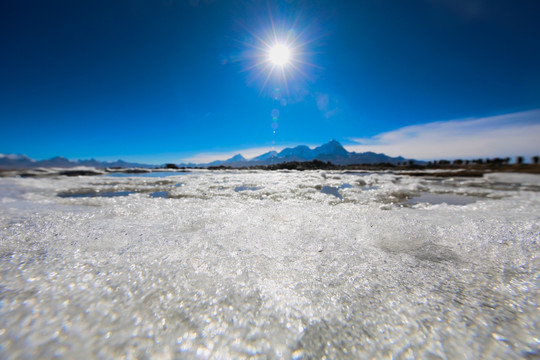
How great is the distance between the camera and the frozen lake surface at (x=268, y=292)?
1.22 meters

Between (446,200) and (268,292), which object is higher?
(268,292)

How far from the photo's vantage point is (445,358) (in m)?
1.16

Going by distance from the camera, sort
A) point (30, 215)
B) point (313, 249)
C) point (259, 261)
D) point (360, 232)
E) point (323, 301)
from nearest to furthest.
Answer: point (323, 301) → point (259, 261) → point (313, 249) → point (360, 232) → point (30, 215)

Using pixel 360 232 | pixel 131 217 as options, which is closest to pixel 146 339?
pixel 360 232

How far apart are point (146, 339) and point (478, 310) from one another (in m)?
2.34

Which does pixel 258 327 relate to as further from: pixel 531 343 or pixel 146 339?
pixel 531 343

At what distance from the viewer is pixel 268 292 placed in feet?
5.73

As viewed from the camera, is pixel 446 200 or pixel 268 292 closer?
pixel 268 292

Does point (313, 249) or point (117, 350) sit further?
point (313, 249)

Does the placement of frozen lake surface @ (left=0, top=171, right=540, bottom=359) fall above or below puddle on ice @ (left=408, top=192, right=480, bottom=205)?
above

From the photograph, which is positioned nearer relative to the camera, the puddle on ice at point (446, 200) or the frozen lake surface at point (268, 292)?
the frozen lake surface at point (268, 292)

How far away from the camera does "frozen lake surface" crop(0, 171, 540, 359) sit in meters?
1.22

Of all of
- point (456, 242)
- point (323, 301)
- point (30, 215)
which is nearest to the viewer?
point (323, 301)

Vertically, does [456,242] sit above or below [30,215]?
below
